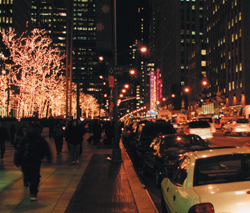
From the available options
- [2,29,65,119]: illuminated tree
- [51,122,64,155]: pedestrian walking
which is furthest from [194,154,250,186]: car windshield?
[2,29,65,119]: illuminated tree

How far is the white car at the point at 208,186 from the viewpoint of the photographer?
3572 mm

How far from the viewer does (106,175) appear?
10.9 meters

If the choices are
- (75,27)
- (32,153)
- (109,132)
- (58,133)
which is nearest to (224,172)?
(32,153)

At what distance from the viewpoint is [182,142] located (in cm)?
1068

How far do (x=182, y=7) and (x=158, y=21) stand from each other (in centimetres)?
4618

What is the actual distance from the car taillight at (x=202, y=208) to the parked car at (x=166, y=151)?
458 cm

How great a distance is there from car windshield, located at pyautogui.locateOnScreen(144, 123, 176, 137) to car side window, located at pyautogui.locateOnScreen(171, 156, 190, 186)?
8801 millimetres

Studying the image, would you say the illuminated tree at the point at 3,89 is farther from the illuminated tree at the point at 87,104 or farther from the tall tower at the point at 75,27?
the illuminated tree at the point at 87,104

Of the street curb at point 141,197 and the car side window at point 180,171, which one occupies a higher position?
the car side window at point 180,171

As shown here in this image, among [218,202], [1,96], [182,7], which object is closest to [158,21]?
[182,7]

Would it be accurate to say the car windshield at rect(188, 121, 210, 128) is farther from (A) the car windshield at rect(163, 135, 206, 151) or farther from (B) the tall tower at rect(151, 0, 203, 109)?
(B) the tall tower at rect(151, 0, 203, 109)

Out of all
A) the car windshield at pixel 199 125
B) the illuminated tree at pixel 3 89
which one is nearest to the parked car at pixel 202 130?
the car windshield at pixel 199 125

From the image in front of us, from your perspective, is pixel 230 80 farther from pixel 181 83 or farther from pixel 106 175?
pixel 106 175

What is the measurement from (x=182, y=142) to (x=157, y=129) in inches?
150
